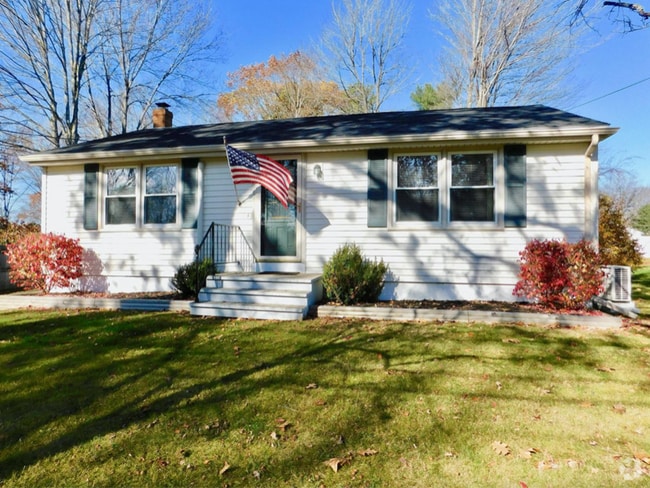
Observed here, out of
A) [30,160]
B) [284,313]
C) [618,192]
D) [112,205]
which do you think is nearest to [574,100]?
[618,192]

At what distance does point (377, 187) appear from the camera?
6.78m

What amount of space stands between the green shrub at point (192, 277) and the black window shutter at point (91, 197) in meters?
2.78

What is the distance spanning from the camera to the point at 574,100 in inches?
659

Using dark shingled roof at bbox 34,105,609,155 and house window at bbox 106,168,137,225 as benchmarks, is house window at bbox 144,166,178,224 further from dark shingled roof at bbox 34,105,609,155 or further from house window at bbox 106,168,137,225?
dark shingled roof at bbox 34,105,609,155

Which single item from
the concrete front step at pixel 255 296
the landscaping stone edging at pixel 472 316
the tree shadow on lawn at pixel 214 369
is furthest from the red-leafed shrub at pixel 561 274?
the concrete front step at pixel 255 296

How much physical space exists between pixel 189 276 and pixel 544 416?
18.8 ft

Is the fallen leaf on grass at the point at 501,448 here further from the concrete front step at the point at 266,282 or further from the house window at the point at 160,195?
the house window at the point at 160,195

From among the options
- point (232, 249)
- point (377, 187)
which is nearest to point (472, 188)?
point (377, 187)

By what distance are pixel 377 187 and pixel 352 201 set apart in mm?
565

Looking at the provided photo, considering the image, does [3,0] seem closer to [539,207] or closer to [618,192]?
[539,207]

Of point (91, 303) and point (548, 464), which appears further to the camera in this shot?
point (91, 303)

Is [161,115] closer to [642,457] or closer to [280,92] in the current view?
[642,457]

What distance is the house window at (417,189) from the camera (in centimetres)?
672

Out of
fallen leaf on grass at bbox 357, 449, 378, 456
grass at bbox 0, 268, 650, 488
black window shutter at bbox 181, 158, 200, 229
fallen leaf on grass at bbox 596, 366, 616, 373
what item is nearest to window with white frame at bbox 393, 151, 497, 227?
grass at bbox 0, 268, 650, 488
